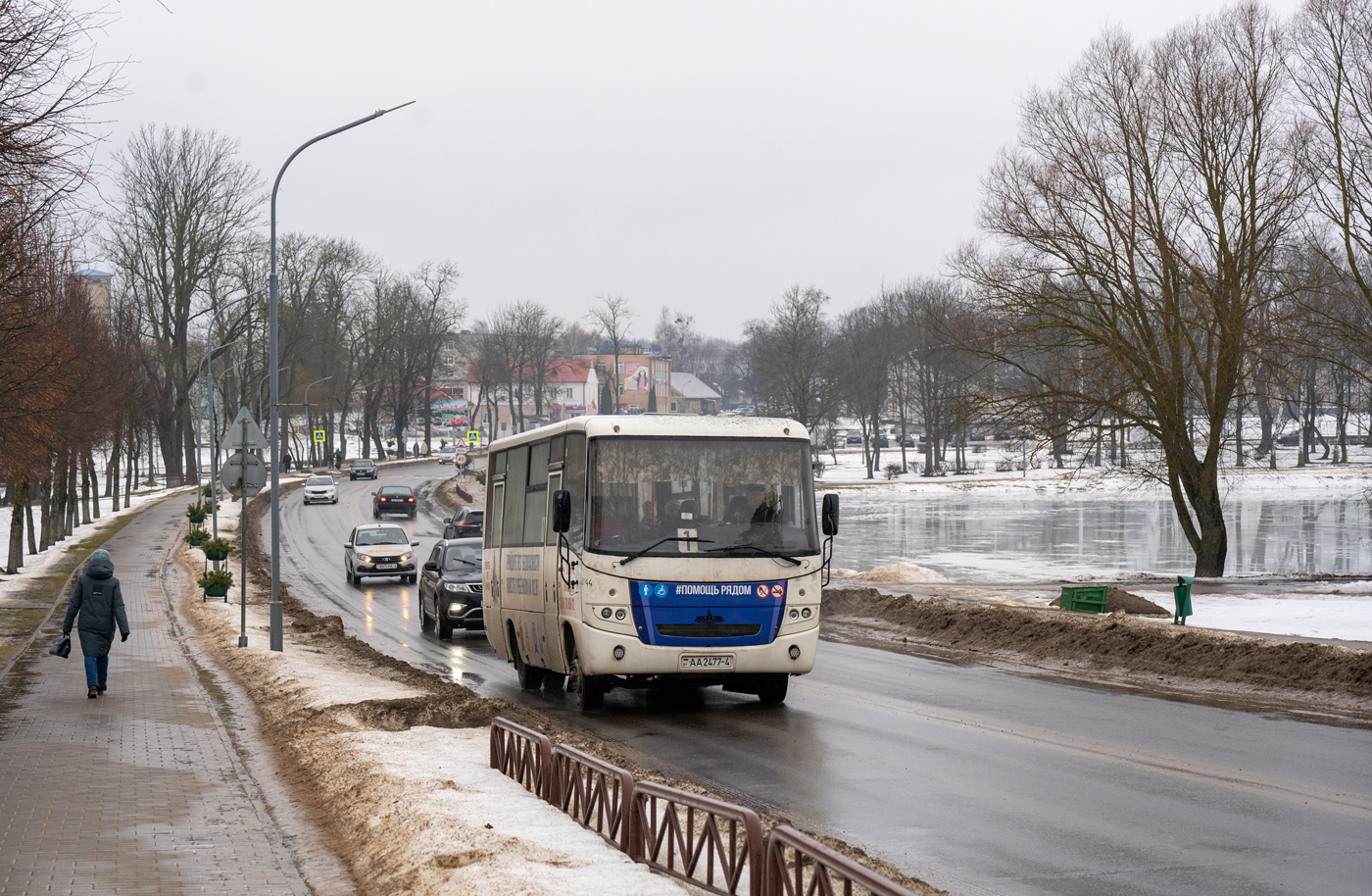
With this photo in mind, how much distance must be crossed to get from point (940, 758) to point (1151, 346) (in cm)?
2499

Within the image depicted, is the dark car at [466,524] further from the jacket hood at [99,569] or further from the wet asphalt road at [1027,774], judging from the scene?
the jacket hood at [99,569]

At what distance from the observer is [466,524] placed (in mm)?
45469

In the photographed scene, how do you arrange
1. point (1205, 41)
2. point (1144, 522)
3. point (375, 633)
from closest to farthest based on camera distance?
1. point (375, 633)
2. point (1205, 41)
3. point (1144, 522)

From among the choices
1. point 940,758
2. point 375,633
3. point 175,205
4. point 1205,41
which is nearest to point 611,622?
point 940,758

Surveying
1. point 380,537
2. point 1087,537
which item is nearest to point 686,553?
point 380,537

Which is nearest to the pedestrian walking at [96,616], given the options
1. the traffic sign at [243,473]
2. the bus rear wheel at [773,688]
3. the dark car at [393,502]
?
the traffic sign at [243,473]

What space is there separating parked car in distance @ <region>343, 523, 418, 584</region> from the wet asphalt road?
65.5 ft

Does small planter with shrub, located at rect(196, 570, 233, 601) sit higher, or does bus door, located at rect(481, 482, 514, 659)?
bus door, located at rect(481, 482, 514, 659)

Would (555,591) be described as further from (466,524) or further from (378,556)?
(466,524)

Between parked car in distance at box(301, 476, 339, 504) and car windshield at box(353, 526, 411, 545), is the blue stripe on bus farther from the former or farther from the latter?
parked car in distance at box(301, 476, 339, 504)

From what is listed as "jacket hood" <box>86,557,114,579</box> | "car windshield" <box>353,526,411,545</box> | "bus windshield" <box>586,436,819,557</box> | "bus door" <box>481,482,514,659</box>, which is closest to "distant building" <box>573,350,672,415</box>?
"car windshield" <box>353,526,411,545</box>

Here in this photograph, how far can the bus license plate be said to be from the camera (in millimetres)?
14312

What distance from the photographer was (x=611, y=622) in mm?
14258

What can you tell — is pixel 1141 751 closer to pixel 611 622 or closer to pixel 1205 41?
pixel 611 622
